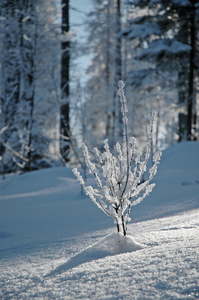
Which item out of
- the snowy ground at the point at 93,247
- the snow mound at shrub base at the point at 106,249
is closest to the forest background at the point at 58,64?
the snowy ground at the point at 93,247

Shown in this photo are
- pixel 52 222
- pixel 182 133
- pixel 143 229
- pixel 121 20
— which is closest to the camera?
pixel 143 229

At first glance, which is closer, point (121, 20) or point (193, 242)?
point (193, 242)

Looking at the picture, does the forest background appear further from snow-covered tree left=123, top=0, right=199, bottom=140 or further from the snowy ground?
the snowy ground

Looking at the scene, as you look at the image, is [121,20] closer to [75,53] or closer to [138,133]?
[75,53]

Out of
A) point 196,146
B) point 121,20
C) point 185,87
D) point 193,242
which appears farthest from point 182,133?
point 193,242

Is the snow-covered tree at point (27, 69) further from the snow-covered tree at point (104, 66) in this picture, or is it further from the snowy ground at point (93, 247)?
the snow-covered tree at point (104, 66)

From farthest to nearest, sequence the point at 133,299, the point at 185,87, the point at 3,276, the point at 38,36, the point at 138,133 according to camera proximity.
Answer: the point at 138,133 < the point at 185,87 < the point at 38,36 < the point at 3,276 < the point at 133,299

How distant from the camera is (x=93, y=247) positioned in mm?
1921

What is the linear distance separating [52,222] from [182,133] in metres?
7.30

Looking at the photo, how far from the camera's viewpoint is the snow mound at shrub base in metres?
1.78

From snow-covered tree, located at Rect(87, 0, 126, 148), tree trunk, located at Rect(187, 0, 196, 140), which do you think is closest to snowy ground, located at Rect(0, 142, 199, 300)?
tree trunk, located at Rect(187, 0, 196, 140)

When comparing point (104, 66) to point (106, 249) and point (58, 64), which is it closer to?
point (58, 64)

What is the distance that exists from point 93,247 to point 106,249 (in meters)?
0.10

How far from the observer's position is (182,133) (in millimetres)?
9547
